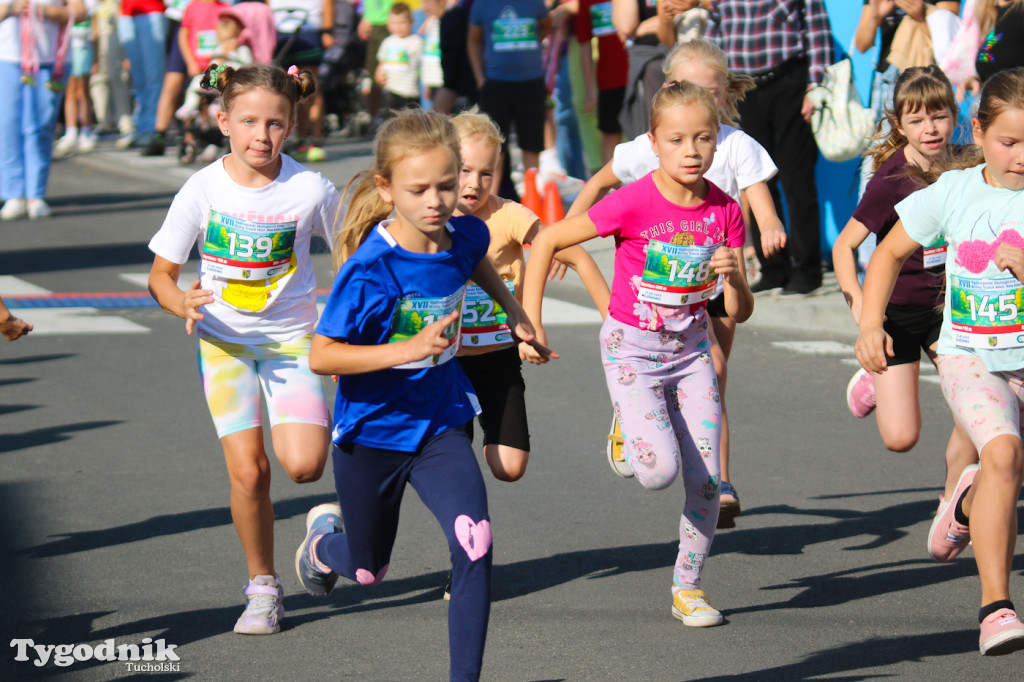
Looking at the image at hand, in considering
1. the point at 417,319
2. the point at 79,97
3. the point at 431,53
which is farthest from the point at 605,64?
the point at 79,97

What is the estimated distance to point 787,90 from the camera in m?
10.1

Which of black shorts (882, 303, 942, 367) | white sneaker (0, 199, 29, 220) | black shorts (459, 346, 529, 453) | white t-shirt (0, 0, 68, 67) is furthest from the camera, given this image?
white sneaker (0, 199, 29, 220)

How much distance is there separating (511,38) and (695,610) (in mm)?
8202

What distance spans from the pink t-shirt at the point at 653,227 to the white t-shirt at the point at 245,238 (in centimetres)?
96

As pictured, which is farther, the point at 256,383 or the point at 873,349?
the point at 256,383

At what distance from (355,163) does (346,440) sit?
13.5 meters

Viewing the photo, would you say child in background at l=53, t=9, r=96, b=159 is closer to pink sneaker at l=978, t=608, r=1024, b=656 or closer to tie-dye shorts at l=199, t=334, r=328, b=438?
tie-dye shorts at l=199, t=334, r=328, b=438

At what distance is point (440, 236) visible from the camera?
4.10 metres

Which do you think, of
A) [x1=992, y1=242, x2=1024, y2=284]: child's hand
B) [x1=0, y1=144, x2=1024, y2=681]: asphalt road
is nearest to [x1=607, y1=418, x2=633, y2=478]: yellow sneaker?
[x1=0, y1=144, x2=1024, y2=681]: asphalt road

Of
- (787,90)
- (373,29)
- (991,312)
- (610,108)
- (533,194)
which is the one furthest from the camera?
(373,29)

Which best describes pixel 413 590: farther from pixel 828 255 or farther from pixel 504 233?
pixel 828 255

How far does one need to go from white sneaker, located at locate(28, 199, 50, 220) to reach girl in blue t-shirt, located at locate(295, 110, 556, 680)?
11336 mm

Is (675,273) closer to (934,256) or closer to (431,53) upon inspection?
(934,256)

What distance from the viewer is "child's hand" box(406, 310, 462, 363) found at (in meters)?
3.63
